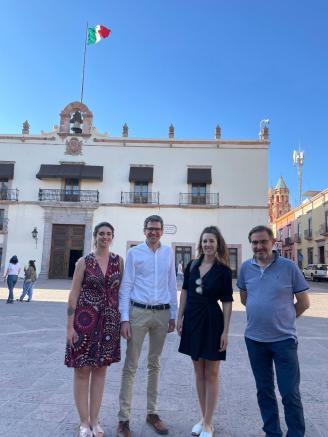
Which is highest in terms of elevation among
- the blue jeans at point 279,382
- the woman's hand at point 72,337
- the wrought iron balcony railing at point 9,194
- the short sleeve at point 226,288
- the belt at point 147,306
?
the wrought iron balcony railing at point 9,194

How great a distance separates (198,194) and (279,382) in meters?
22.8

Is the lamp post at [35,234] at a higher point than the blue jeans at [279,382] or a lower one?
higher

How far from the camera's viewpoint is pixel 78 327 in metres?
2.95

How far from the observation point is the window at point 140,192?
25.4 m

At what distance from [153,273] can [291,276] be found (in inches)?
47.3

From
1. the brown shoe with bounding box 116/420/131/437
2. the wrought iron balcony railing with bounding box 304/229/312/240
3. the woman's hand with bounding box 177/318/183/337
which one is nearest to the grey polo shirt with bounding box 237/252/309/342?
the woman's hand with bounding box 177/318/183/337

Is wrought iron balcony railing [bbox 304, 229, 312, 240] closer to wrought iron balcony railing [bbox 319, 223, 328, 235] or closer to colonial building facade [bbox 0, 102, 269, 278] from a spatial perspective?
wrought iron balcony railing [bbox 319, 223, 328, 235]

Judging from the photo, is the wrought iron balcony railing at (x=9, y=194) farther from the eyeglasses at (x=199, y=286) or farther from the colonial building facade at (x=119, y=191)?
the eyeglasses at (x=199, y=286)

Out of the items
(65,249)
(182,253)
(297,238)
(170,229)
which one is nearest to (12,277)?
(65,249)

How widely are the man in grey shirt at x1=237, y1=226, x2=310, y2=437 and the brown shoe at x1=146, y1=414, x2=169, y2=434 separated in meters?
0.84

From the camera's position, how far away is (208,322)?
3.07 meters

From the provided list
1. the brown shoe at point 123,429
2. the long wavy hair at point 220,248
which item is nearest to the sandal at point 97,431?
the brown shoe at point 123,429

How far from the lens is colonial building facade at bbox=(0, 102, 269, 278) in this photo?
2481 centimetres

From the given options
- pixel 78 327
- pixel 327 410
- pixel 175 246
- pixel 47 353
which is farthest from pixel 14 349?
pixel 175 246
